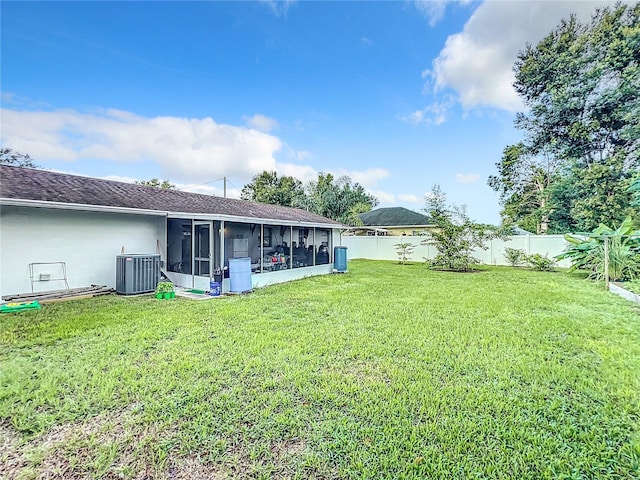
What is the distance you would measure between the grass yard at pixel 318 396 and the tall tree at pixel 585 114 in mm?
13715

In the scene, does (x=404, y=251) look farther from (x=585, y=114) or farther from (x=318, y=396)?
(x=318, y=396)

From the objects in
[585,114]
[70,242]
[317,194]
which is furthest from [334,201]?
[70,242]

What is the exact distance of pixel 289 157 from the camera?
21.8 metres

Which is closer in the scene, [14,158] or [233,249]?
[233,249]

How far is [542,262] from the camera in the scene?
14141 millimetres

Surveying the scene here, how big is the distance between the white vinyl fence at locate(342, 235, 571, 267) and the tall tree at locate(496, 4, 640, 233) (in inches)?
118

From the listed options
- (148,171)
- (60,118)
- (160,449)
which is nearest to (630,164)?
(160,449)

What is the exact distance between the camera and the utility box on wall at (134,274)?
26.6 feet

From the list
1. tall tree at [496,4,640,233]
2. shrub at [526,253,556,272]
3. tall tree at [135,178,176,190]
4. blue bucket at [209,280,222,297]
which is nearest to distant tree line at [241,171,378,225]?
tall tree at [135,178,176,190]

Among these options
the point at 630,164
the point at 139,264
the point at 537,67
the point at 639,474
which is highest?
the point at 537,67

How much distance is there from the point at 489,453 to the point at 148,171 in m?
24.8

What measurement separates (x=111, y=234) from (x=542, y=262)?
1728 centimetres

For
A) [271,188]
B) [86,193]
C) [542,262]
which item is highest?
[271,188]

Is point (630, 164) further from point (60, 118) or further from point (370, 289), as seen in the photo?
point (60, 118)
